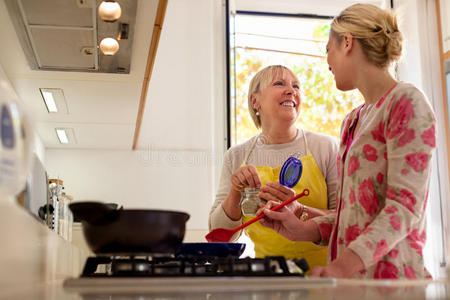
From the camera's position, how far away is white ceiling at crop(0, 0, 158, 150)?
1.39m

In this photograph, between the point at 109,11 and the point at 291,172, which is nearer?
the point at 109,11

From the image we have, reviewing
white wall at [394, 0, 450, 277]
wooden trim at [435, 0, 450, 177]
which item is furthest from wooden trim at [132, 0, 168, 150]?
wooden trim at [435, 0, 450, 177]

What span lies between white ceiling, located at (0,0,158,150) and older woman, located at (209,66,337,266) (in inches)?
17.8

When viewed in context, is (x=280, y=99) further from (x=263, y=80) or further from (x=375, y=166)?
(x=375, y=166)

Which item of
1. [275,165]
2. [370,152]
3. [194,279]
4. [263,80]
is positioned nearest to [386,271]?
[370,152]

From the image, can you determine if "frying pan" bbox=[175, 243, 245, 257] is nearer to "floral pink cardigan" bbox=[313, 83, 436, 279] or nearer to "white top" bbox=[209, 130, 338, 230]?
"floral pink cardigan" bbox=[313, 83, 436, 279]

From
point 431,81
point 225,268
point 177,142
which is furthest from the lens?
point 431,81

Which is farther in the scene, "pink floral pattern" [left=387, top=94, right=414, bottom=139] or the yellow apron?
the yellow apron

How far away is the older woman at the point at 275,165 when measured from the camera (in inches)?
64.7

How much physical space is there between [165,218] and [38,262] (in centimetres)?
26

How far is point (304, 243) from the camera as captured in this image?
5.44ft

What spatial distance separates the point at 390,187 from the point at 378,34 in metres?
0.42

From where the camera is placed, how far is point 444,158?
2949mm

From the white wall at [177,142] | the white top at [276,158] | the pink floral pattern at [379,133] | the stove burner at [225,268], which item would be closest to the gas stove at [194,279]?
the stove burner at [225,268]
